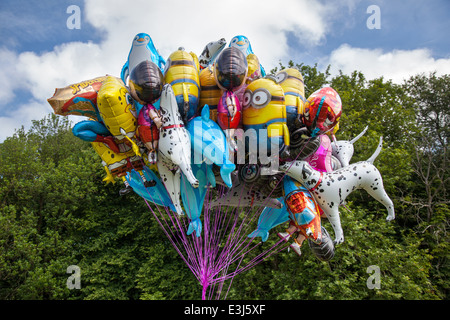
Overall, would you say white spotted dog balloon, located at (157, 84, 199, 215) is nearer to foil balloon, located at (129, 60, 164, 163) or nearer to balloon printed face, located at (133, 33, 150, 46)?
foil balloon, located at (129, 60, 164, 163)

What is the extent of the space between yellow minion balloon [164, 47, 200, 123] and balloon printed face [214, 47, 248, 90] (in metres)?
0.25

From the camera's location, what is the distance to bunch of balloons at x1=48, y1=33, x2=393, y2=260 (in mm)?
3361

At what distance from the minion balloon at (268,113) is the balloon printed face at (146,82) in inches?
37.0

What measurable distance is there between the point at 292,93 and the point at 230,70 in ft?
2.70

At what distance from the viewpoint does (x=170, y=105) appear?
11.1 ft

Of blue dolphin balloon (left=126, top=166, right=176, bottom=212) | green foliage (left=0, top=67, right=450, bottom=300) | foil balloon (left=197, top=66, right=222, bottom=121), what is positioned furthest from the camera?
green foliage (left=0, top=67, right=450, bottom=300)

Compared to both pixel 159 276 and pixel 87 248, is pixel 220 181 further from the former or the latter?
pixel 87 248

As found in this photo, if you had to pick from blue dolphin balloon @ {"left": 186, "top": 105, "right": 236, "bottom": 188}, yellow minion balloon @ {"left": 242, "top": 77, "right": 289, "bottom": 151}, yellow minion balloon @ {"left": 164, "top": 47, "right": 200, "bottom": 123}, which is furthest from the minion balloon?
yellow minion balloon @ {"left": 164, "top": 47, "right": 200, "bottom": 123}

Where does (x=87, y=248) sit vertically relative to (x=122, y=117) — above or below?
below

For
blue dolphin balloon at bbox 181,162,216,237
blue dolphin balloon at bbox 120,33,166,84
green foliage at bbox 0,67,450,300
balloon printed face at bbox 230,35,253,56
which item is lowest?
green foliage at bbox 0,67,450,300

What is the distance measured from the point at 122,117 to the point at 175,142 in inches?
21.2

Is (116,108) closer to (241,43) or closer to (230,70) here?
(230,70)
